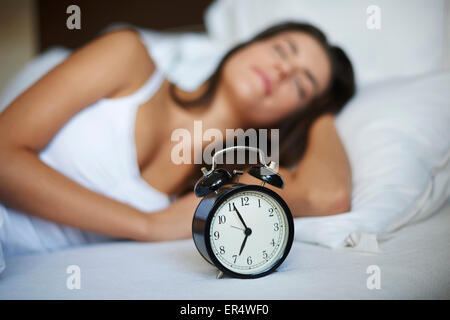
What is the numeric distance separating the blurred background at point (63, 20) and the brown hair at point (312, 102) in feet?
2.92

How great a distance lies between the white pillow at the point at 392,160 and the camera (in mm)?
980

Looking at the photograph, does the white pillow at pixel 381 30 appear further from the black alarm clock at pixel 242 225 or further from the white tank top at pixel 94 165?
the black alarm clock at pixel 242 225

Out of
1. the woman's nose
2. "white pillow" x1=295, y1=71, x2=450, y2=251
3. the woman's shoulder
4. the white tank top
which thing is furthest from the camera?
the woman's nose

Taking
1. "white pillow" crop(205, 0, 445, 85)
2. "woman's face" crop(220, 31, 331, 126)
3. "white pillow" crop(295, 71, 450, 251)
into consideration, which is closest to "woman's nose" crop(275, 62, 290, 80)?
"woman's face" crop(220, 31, 331, 126)

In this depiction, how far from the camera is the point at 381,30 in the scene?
1.53m

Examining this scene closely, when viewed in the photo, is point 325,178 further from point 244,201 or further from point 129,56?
point 129,56

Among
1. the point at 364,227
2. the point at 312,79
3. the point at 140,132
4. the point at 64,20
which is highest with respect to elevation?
the point at 64,20

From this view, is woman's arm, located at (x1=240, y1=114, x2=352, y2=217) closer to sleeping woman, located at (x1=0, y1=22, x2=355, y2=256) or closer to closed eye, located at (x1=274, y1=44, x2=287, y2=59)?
sleeping woman, located at (x1=0, y1=22, x2=355, y2=256)

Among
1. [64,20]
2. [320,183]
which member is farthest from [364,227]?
[64,20]

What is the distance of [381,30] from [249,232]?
3.76 ft

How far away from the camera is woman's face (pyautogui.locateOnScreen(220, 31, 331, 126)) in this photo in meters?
1.32

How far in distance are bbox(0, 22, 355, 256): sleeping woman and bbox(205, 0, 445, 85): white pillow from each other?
143 millimetres

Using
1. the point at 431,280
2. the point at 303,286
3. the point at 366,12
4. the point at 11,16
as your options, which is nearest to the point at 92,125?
the point at 303,286

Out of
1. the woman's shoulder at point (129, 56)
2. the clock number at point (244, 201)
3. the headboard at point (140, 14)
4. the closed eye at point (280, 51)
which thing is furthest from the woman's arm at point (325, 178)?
the headboard at point (140, 14)
